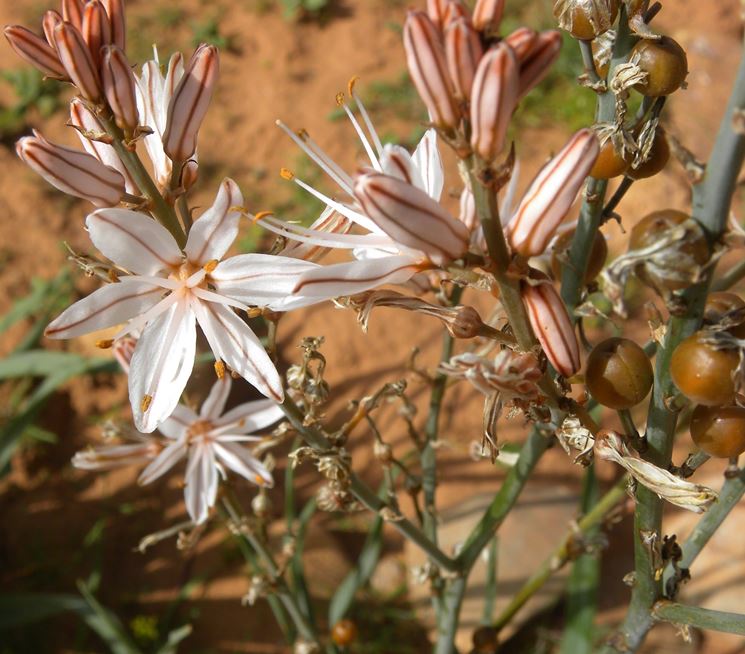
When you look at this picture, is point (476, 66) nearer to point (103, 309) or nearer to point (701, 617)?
point (103, 309)

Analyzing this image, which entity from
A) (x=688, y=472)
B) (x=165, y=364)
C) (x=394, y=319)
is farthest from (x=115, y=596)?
(x=688, y=472)

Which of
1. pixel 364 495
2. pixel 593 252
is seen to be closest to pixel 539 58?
pixel 593 252

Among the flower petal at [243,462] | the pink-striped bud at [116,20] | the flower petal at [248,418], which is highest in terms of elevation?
the pink-striped bud at [116,20]

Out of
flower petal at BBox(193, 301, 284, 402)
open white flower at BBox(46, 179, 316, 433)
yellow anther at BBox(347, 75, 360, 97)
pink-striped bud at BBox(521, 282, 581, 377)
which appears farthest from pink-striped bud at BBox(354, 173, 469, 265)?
yellow anther at BBox(347, 75, 360, 97)

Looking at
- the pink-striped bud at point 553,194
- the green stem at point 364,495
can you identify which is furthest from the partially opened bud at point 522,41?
the green stem at point 364,495

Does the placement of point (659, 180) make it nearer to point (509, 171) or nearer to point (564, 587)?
point (564, 587)

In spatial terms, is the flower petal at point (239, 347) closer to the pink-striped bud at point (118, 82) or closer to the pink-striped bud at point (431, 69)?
the pink-striped bud at point (118, 82)

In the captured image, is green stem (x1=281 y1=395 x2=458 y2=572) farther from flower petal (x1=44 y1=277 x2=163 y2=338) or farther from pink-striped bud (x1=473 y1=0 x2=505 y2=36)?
pink-striped bud (x1=473 y1=0 x2=505 y2=36)
